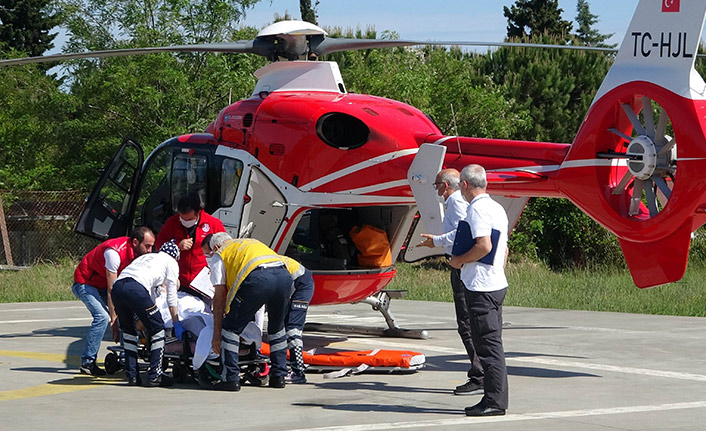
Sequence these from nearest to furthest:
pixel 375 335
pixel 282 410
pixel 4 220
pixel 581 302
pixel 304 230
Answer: pixel 282 410 < pixel 304 230 < pixel 375 335 < pixel 581 302 < pixel 4 220

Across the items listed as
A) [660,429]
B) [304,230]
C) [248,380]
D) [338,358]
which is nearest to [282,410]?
[248,380]

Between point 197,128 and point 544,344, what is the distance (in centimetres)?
1418

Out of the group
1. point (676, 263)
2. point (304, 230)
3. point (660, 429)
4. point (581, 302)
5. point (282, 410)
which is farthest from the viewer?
point (581, 302)

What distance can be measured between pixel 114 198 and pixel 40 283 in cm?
857

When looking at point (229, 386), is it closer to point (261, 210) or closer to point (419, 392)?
point (419, 392)

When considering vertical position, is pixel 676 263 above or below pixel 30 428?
above

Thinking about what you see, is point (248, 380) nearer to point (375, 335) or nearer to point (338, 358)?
point (338, 358)

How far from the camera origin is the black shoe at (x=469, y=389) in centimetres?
918

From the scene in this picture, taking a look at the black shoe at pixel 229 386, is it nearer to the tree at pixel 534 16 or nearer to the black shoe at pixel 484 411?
the black shoe at pixel 484 411

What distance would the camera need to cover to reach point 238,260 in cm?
945

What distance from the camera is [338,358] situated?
10602 millimetres

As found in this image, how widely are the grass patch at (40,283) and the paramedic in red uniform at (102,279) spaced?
31.1ft

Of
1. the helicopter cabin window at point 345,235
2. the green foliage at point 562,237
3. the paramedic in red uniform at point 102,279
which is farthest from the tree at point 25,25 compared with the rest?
the paramedic in red uniform at point 102,279

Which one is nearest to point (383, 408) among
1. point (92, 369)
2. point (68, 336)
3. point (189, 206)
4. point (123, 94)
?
point (92, 369)
